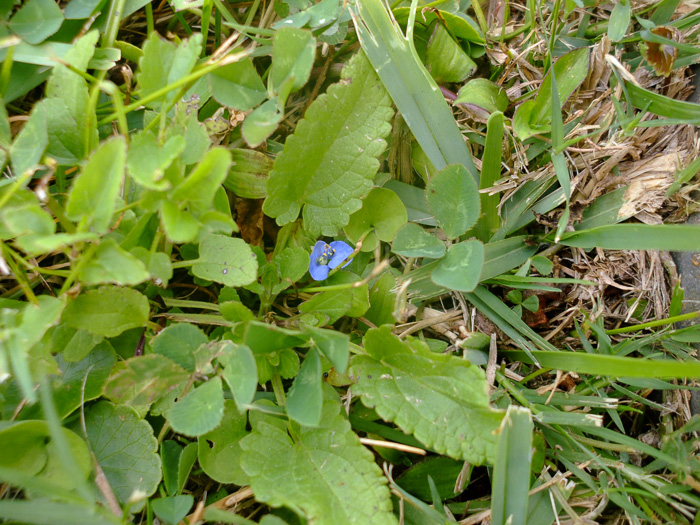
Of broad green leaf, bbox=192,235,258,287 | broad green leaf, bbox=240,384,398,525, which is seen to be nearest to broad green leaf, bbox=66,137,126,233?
broad green leaf, bbox=192,235,258,287

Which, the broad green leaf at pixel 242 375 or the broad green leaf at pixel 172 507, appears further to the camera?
the broad green leaf at pixel 172 507

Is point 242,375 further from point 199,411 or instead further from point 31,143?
point 31,143

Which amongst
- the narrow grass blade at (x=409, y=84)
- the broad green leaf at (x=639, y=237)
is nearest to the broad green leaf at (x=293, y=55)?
the narrow grass blade at (x=409, y=84)

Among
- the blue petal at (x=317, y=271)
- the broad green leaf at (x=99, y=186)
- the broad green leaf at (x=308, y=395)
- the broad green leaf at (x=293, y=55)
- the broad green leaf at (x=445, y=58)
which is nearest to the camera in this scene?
the broad green leaf at (x=99, y=186)

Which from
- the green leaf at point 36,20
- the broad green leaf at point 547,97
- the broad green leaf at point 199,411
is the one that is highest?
the green leaf at point 36,20

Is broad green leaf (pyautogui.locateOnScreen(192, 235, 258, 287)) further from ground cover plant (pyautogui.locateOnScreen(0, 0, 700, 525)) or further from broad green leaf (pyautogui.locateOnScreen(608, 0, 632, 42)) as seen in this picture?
broad green leaf (pyautogui.locateOnScreen(608, 0, 632, 42))

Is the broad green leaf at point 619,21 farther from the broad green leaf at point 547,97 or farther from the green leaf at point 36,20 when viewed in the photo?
the green leaf at point 36,20

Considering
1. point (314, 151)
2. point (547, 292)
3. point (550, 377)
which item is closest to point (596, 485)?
point (550, 377)
